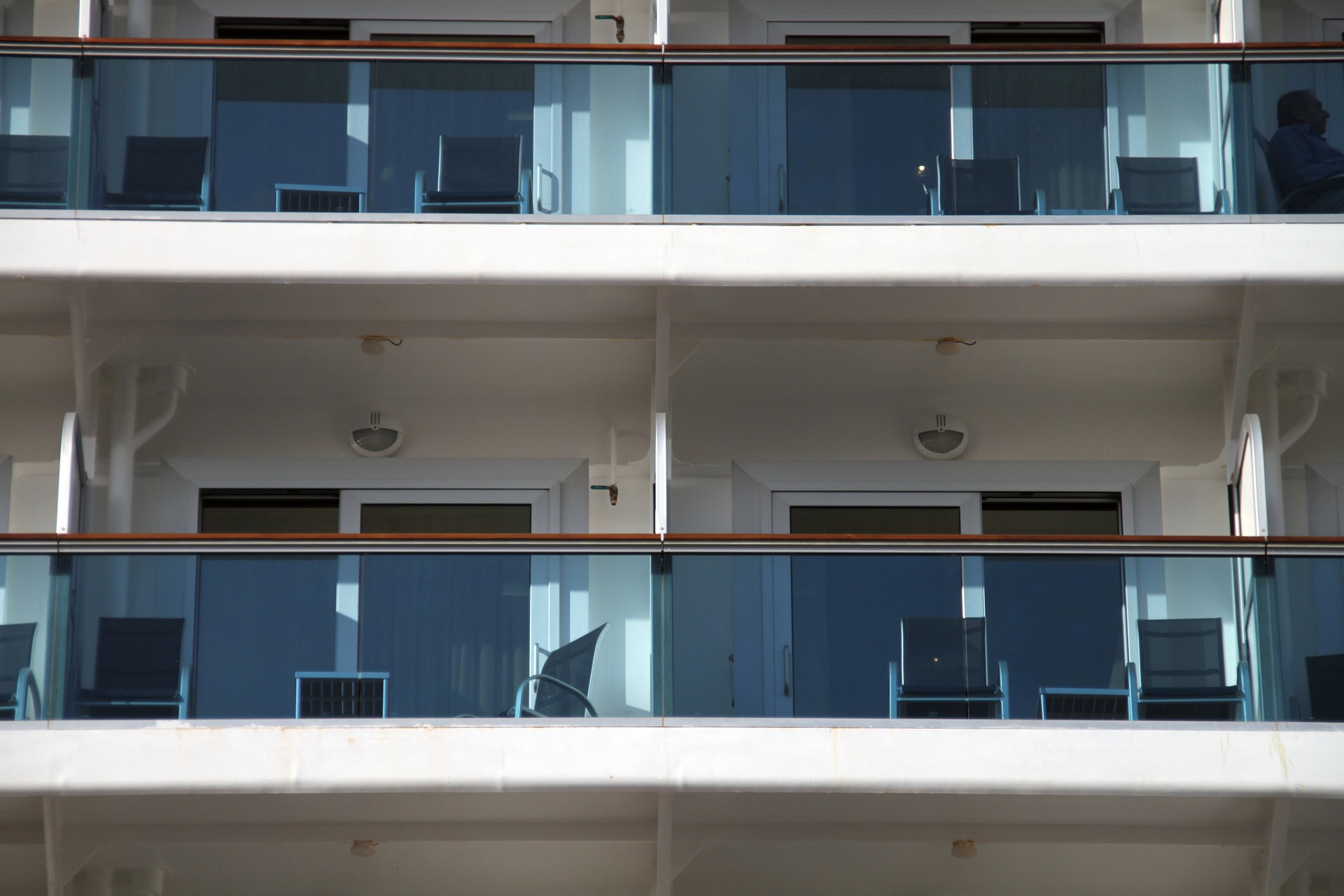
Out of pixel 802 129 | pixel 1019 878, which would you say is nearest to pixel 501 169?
pixel 802 129

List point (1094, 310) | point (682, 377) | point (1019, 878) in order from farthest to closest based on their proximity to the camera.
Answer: point (682, 377), point (1094, 310), point (1019, 878)

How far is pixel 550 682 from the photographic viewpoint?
29.4 ft

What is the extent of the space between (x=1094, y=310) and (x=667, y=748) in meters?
3.89

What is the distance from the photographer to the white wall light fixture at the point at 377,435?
11367 millimetres

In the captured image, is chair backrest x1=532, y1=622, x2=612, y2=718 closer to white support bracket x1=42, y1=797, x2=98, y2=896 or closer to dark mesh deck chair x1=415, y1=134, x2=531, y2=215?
white support bracket x1=42, y1=797, x2=98, y2=896

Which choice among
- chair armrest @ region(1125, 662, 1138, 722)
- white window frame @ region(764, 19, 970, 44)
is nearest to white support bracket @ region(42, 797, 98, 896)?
chair armrest @ region(1125, 662, 1138, 722)

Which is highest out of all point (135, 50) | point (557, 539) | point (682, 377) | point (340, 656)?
point (135, 50)

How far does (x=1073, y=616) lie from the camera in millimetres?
8961

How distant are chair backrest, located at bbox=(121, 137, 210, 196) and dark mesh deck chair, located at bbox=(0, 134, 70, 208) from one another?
1.23ft

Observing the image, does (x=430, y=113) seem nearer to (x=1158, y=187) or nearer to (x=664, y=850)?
(x=1158, y=187)

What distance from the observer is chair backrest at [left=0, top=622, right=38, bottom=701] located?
8.78m

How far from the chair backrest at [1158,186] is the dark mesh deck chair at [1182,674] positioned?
2.61 meters

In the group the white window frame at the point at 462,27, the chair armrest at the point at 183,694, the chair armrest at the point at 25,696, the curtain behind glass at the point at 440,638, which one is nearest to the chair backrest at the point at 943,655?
the curtain behind glass at the point at 440,638

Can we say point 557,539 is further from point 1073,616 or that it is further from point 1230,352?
point 1230,352
